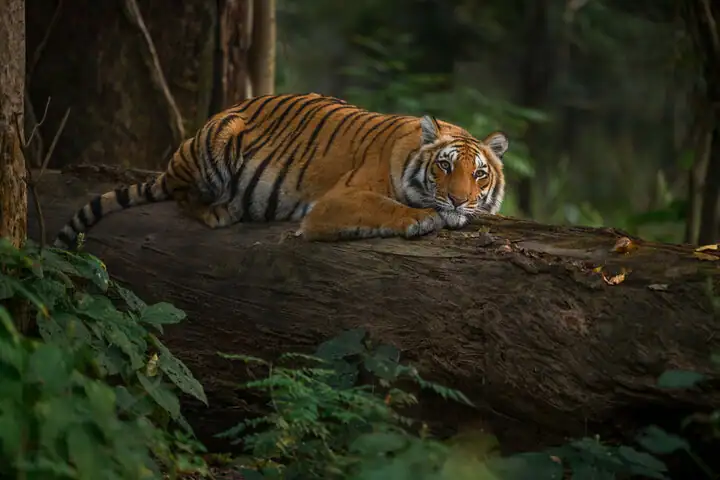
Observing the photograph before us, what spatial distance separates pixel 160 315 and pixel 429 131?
77.6 inches

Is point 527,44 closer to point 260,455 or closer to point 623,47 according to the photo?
point 623,47

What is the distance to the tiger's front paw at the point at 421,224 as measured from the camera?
4.23m

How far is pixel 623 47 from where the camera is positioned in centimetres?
1136

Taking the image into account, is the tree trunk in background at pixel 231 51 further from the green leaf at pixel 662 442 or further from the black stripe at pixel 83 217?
the green leaf at pixel 662 442

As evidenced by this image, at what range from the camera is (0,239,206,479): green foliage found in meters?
2.38

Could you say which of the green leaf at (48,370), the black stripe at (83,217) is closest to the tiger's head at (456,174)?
the black stripe at (83,217)

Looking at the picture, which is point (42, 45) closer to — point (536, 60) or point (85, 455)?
point (85, 455)

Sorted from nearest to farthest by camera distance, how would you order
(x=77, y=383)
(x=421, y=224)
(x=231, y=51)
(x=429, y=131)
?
(x=77, y=383) < (x=421, y=224) < (x=429, y=131) < (x=231, y=51)

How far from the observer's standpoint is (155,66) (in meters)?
6.09

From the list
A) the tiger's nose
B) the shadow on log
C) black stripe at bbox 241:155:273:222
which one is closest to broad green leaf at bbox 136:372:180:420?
the shadow on log

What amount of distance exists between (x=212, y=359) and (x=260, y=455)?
4.21ft

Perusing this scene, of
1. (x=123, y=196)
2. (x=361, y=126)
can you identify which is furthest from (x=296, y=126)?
(x=123, y=196)

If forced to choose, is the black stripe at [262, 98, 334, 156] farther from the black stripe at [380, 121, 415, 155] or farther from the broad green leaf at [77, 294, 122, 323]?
the broad green leaf at [77, 294, 122, 323]

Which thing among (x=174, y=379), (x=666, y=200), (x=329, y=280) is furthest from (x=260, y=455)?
(x=666, y=200)
